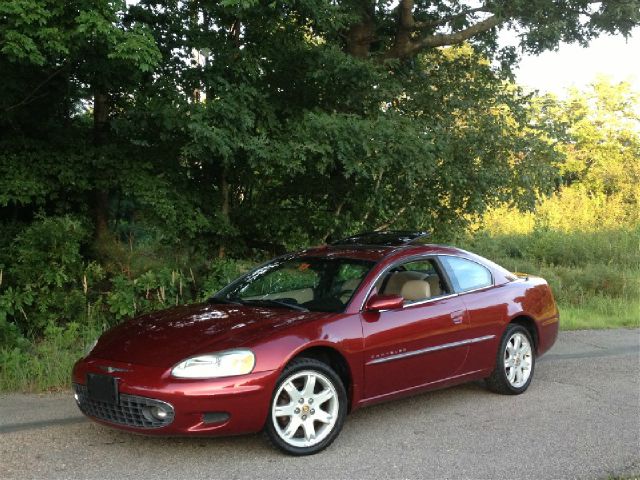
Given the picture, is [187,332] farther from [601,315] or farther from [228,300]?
[601,315]

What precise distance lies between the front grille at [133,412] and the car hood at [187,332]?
9.9 inches

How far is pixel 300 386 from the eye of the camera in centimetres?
486

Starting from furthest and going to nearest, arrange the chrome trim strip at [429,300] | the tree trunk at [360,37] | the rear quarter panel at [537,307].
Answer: the tree trunk at [360,37]
the rear quarter panel at [537,307]
the chrome trim strip at [429,300]

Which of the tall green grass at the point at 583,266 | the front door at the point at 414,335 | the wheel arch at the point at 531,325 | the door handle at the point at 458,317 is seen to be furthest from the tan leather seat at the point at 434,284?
the tall green grass at the point at 583,266

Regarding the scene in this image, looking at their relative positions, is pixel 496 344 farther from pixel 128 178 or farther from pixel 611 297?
pixel 611 297

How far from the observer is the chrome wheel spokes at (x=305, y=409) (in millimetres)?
4715

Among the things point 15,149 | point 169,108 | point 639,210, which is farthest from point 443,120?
point 639,210

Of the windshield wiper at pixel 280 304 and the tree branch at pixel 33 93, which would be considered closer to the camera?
the windshield wiper at pixel 280 304

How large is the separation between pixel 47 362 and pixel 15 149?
127 inches

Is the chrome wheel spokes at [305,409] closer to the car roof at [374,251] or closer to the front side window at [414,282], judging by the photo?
the front side window at [414,282]

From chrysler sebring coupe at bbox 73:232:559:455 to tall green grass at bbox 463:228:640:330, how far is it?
15.2 ft

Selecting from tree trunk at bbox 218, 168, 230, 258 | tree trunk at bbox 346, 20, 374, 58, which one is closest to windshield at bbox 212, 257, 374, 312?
tree trunk at bbox 218, 168, 230, 258

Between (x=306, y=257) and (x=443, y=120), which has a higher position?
(x=443, y=120)

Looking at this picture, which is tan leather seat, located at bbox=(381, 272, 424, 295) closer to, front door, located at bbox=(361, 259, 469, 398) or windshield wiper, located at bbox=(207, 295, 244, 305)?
front door, located at bbox=(361, 259, 469, 398)
